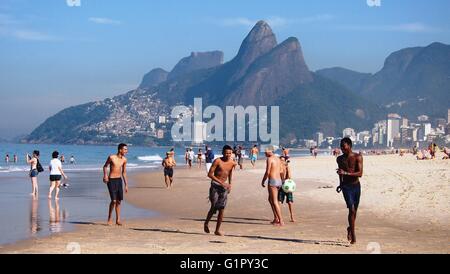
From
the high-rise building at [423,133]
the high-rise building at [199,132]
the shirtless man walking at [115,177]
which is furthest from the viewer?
the high-rise building at [423,133]

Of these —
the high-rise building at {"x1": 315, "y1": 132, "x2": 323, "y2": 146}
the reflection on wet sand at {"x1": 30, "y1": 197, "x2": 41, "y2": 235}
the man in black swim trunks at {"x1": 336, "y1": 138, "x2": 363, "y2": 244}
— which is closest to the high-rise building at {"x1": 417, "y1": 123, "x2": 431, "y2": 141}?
the high-rise building at {"x1": 315, "y1": 132, "x2": 323, "y2": 146}

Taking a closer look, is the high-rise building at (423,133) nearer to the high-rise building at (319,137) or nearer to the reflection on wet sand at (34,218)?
the high-rise building at (319,137)

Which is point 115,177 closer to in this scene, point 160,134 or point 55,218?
point 55,218

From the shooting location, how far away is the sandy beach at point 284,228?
9.38 meters

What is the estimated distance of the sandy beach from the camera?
938 cm

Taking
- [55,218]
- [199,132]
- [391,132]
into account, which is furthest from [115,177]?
[391,132]

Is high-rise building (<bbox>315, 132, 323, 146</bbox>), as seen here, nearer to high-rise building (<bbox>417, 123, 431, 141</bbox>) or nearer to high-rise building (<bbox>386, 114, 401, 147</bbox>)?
high-rise building (<bbox>386, 114, 401, 147</bbox>)

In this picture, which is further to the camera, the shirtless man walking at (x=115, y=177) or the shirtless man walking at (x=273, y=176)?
the shirtless man walking at (x=115, y=177)

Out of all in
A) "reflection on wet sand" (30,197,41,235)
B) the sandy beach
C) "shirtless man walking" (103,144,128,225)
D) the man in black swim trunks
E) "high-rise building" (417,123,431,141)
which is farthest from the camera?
"high-rise building" (417,123,431,141)

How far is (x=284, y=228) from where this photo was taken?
12.0 metres

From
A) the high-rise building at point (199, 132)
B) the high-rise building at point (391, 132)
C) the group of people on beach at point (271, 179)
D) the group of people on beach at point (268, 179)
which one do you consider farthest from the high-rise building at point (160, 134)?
the group of people on beach at point (271, 179)

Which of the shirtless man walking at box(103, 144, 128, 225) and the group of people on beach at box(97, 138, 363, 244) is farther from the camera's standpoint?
the shirtless man walking at box(103, 144, 128, 225)

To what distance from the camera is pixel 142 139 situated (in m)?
191
